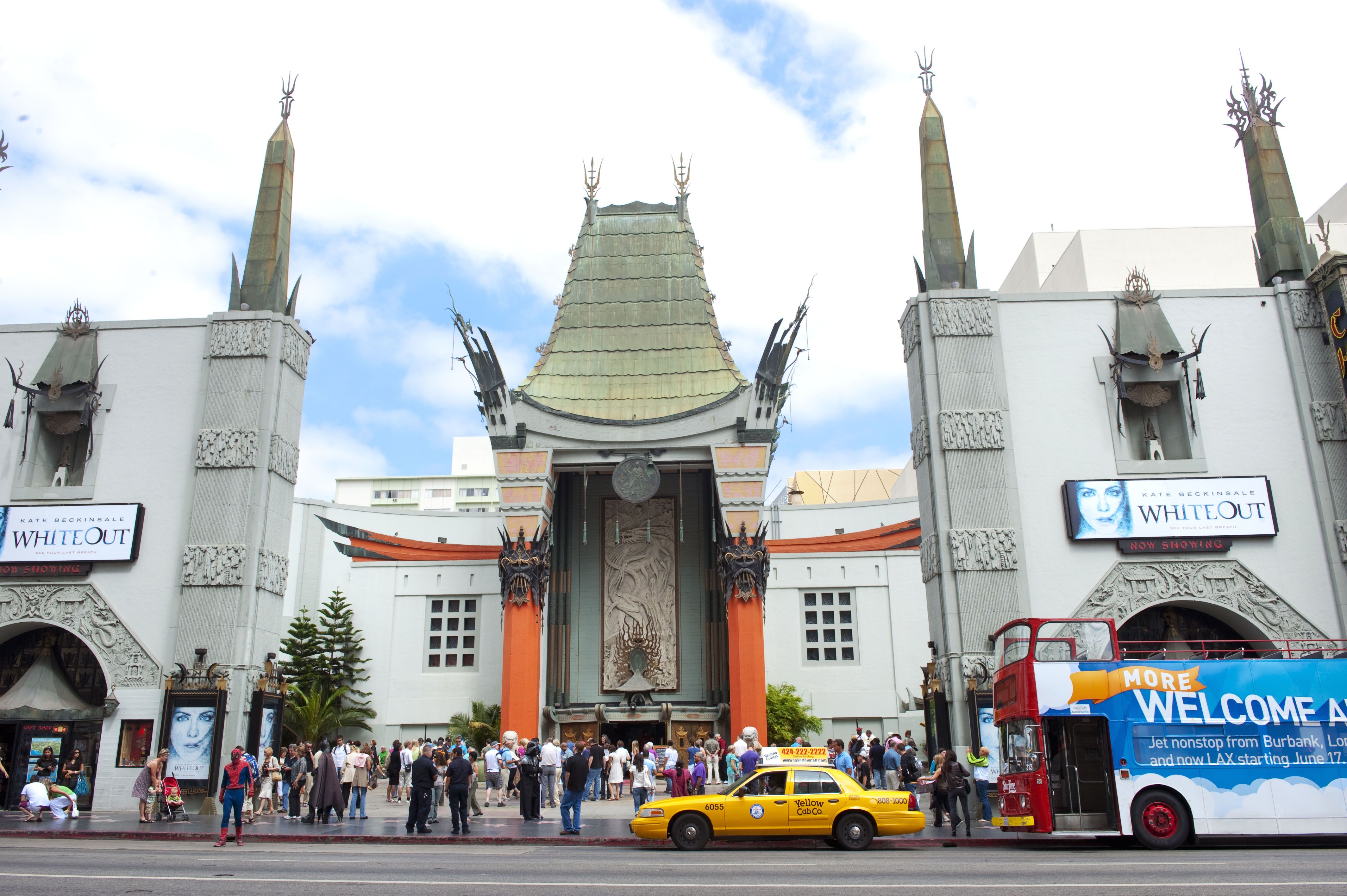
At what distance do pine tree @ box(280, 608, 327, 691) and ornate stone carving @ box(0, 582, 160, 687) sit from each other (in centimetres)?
1404

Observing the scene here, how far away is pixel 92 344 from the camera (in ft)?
80.3

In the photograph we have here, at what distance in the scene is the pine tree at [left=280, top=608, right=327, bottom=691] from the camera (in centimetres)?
3722

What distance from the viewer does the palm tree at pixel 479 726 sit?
3566 centimetres

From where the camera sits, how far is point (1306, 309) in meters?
23.1

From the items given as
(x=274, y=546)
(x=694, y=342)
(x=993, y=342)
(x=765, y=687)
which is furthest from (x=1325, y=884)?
(x=694, y=342)

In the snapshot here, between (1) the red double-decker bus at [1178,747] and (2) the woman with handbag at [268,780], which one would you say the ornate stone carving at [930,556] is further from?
(2) the woman with handbag at [268,780]

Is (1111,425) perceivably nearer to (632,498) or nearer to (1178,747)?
(1178,747)

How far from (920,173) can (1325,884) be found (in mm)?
19265

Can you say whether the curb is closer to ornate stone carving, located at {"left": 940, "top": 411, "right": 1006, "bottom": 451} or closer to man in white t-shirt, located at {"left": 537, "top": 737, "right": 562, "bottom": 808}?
man in white t-shirt, located at {"left": 537, "top": 737, "right": 562, "bottom": 808}

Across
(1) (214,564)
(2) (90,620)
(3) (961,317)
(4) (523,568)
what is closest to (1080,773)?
(3) (961,317)

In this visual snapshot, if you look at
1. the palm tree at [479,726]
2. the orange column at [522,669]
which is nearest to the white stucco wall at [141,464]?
the orange column at [522,669]

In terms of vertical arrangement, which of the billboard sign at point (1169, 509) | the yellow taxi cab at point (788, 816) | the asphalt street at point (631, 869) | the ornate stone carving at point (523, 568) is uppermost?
the ornate stone carving at point (523, 568)

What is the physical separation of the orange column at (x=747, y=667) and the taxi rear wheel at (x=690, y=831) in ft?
59.5

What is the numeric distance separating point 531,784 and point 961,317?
1346 centimetres
